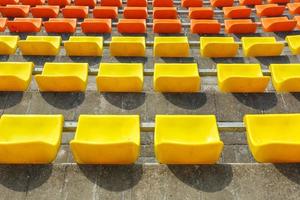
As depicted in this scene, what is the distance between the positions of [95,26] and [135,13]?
1.83m

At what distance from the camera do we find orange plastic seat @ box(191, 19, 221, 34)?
430 inches

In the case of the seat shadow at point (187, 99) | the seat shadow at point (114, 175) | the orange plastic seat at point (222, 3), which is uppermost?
the seat shadow at point (114, 175)

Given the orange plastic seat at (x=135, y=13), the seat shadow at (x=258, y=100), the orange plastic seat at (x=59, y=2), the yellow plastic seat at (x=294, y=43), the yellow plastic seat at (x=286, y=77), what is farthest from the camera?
the orange plastic seat at (x=59, y=2)

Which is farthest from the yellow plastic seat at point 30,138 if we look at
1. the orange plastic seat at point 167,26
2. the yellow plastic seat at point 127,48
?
the orange plastic seat at point 167,26

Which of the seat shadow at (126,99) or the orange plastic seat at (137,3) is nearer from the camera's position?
the seat shadow at (126,99)

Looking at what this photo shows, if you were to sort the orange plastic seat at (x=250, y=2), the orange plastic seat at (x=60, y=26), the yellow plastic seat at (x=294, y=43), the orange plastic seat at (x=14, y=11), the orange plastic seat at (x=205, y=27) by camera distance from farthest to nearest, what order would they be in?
the orange plastic seat at (x=250, y=2) < the orange plastic seat at (x=14, y=11) < the orange plastic seat at (x=205, y=27) < the orange plastic seat at (x=60, y=26) < the yellow plastic seat at (x=294, y=43)

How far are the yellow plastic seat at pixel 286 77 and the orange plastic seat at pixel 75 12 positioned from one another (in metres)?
7.00

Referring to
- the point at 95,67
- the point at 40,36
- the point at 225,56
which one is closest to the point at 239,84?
the point at 225,56

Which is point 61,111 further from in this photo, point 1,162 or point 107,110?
point 1,162

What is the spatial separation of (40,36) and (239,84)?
245 inches

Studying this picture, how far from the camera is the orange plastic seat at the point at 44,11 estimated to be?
39.3ft

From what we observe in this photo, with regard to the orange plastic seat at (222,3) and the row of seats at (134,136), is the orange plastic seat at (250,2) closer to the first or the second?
the orange plastic seat at (222,3)

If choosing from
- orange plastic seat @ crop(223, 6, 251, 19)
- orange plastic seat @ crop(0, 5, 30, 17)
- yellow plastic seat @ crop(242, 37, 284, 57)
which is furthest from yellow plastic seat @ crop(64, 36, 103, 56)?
orange plastic seat @ crop(223, 6, 251, 19)

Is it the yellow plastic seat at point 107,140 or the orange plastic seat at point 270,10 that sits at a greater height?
the yellow plastic seat at point 107,140
